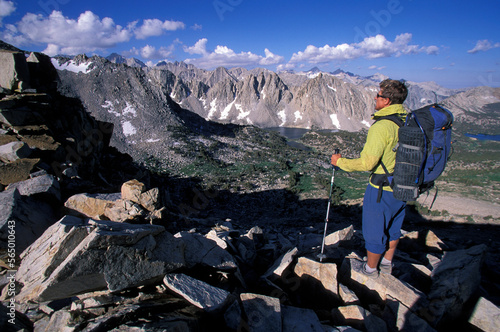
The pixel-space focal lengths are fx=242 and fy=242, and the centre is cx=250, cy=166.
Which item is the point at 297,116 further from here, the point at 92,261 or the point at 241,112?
the point at 92,261

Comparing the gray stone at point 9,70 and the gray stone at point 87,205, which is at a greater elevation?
the gray stone at point 9,70

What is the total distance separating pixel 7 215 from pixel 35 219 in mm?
604

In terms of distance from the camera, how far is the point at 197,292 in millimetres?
3303

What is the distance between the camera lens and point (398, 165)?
3623 millimetres

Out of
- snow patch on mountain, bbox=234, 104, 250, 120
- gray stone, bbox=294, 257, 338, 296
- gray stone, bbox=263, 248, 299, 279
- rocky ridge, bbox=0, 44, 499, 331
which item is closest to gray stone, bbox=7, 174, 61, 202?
rocky ridge, bbox=0, 44, 499, 331

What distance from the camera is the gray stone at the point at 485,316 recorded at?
354cm

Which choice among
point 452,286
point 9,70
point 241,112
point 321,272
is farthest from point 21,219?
point 241,112

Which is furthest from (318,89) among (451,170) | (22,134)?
(22,134)

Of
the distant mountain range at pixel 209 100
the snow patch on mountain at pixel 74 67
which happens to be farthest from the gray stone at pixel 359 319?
the snow patch on mountain at pixel 74 67

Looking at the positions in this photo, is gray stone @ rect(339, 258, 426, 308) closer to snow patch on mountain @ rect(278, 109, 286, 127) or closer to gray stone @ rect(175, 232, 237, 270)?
gray stone @ rect(175, 232, 237, 270)

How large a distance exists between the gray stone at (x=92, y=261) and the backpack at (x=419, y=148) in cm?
363

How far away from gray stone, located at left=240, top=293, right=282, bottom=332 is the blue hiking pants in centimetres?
208

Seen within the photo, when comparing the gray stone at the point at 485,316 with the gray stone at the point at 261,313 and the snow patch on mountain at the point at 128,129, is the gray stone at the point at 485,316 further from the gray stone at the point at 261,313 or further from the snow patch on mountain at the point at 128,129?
the snow patch on mountain at the point at 128,129

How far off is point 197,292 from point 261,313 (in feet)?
2.97
